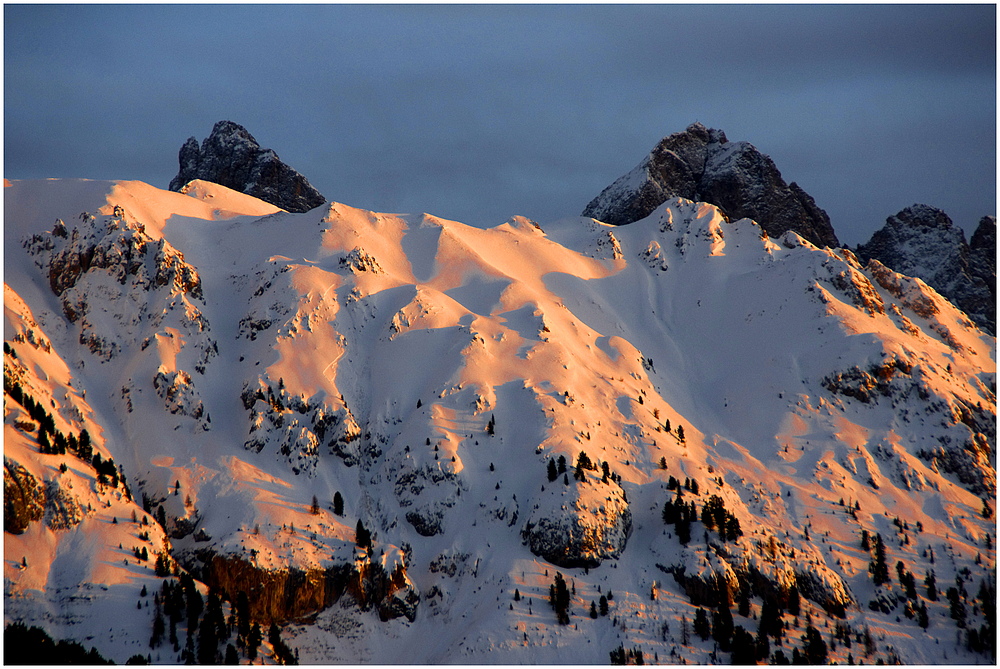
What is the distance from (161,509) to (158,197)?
95.2m

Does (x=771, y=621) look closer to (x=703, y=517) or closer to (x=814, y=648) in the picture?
(x=814, y=648)

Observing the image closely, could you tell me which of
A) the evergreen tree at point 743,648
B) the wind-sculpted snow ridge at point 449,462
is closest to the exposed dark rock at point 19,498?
the wind-sculpted snow ridge at point 449,462

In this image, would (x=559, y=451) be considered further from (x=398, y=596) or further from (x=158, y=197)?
(x=158, y=197)

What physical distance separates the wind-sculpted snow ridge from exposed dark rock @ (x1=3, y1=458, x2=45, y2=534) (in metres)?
0.29

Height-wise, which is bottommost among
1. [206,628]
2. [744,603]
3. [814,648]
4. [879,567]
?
[206,628]

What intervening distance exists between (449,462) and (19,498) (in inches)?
2397

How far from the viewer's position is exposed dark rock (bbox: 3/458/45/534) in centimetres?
10206

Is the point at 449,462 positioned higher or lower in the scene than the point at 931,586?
higher

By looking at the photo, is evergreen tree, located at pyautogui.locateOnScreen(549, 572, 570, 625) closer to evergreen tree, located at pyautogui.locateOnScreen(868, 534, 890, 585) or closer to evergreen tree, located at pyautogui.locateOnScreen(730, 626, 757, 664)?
evergreen tree, located at pyautogui.locateOnScreen(730, 626, 757, 664)

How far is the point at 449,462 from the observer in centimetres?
12838

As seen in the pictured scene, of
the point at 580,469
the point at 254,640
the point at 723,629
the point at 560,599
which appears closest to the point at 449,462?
the point at 580,469

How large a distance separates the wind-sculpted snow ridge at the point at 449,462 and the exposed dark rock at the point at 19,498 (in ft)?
0.96

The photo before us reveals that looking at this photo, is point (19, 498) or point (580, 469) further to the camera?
point (580, 469)

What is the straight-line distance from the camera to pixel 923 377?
531 feet
